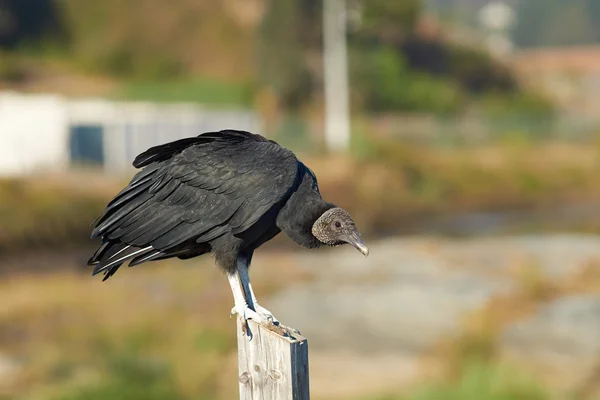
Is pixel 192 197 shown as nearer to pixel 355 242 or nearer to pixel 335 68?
pixel 355 242

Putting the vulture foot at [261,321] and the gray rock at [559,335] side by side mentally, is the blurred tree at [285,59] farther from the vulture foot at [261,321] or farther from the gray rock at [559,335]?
the vulture foot at [261,321]

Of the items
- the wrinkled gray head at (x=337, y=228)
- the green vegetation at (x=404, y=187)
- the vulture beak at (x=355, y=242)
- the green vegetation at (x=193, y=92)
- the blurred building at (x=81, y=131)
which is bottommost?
the green vegetation at (x=404, y=187)

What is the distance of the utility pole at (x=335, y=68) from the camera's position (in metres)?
24.0

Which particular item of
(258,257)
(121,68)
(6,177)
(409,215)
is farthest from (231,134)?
(121,68)

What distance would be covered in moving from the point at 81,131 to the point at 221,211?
53.8ft

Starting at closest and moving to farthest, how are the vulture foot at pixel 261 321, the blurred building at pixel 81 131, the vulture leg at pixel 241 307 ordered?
1. the vulture foot at pixel 261 321
2. the vulture leg at pixel 241 307
3. the blurred building at pixel 81 131

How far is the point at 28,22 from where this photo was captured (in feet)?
102

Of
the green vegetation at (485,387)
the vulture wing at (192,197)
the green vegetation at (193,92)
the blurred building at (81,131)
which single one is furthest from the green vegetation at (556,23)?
the vulture wing at (192,197)

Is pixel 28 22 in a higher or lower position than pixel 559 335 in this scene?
higher

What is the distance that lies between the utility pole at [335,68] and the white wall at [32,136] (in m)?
7.86

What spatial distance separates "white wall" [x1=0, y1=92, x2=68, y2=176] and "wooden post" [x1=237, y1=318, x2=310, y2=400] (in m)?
15.4

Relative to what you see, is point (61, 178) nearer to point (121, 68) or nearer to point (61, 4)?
point (121, 68)

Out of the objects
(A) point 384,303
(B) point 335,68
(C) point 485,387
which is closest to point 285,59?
(B) point 335,68

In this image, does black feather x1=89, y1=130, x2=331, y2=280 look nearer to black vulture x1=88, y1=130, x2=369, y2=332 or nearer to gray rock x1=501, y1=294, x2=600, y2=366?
black vulture x1=88, y1=130, x2=369, y2=332
